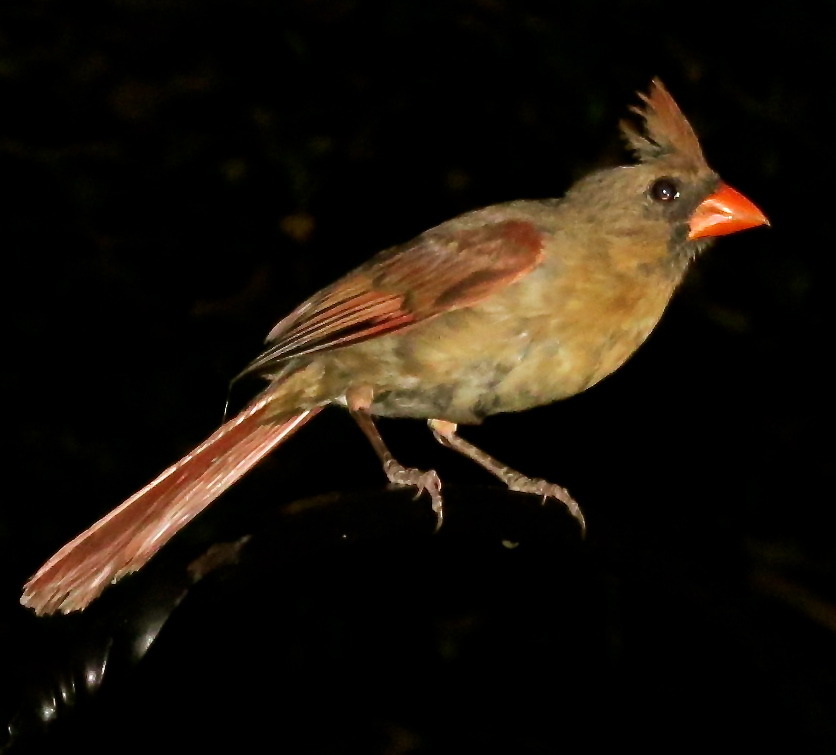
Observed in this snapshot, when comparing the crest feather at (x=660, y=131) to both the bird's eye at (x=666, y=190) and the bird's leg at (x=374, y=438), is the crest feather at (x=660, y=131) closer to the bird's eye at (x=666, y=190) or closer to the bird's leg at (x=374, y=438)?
the bird's eye at (x=666, y=190)

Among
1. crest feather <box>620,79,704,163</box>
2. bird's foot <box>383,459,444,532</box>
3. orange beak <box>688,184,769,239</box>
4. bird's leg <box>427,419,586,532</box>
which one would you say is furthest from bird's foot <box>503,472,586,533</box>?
crest feather <box>620,79,704,163</box>

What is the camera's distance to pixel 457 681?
379cm

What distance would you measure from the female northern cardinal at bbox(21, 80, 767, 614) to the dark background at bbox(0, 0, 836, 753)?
0.86m

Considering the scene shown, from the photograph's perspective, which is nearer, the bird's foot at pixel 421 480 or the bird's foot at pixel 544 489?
the bird's foot at pixel 421 480

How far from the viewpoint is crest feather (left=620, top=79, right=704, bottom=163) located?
2.64m

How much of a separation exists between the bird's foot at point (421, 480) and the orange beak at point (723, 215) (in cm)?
78

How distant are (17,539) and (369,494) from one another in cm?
200

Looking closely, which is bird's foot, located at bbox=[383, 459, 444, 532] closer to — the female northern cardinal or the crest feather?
the female northern cardinal

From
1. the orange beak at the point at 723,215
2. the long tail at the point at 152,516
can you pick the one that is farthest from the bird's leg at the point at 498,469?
the orange beak at the point at 723,215

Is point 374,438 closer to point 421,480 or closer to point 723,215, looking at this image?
point 421,480

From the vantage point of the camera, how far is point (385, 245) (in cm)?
367

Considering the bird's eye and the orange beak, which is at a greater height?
the bird's eye

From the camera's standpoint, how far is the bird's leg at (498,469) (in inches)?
102

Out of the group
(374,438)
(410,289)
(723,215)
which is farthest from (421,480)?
(723,215)
